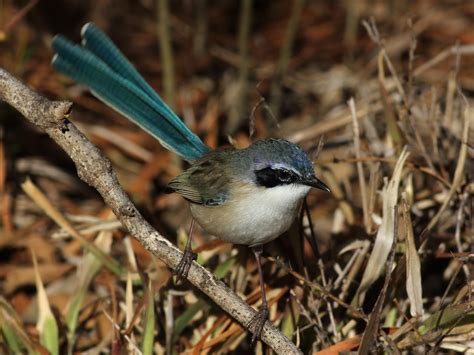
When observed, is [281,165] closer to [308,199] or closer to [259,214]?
[259,214]

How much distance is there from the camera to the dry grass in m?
3.72

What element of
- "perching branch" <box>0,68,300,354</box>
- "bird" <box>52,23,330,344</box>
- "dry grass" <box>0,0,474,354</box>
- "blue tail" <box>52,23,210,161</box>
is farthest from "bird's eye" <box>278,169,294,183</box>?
"blue tail" <box>52,23,210,161</box>

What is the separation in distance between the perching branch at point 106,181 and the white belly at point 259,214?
377 millimetres

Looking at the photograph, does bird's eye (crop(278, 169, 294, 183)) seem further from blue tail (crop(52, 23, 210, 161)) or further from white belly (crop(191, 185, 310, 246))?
blue tail (crop(52, 23, 210, 161))

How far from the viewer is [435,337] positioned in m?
3.21

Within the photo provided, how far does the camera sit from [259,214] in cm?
374

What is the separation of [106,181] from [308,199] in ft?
9.05

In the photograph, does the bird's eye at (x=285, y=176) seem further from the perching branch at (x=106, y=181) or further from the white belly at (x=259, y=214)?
the perching branch at (x=106, y=181)

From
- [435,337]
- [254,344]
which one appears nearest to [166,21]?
[254,344]

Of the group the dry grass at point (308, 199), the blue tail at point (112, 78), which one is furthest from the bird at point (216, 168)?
the dry grass at point (308, 199)

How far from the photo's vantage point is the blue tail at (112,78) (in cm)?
404

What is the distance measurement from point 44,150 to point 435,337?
3976 mm

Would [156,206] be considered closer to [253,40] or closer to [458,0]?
[253,40]

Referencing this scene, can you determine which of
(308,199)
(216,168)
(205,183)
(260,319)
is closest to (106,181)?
(205,183)
